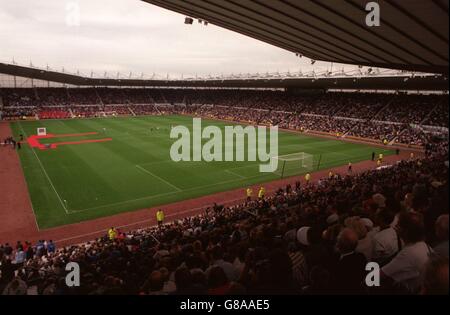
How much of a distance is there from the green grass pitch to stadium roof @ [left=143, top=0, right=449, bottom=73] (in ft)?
43.7

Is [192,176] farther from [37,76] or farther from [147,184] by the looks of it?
[37,76]

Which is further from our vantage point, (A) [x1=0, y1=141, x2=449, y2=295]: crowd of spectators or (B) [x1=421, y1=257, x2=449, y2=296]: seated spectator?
(A) [x1=0, y1=141, x2=449, y2=295]: crowd of spectators

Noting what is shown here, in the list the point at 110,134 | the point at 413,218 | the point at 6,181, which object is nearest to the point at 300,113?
the point at 110,134

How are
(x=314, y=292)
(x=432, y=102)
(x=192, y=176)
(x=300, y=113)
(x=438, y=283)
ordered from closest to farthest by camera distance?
(x=438, y=283)
(x=314, y=292)
(x=192, y=176)
(x=432, y=102)
(x=300, y=113)

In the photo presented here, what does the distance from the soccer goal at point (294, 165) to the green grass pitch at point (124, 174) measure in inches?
23.8

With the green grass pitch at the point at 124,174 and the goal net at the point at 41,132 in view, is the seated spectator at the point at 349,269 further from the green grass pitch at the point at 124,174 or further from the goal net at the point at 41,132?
the goal net at the point at 41,132

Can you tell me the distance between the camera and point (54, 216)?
68.2 ft

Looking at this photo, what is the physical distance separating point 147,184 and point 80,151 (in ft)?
51.1

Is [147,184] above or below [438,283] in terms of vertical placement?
below

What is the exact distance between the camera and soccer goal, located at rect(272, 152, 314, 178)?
31255 millimetres

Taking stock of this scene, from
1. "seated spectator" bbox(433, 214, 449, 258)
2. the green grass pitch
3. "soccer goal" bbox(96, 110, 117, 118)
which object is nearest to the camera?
"seated spectator" bbox(433, 214, 449, 258)

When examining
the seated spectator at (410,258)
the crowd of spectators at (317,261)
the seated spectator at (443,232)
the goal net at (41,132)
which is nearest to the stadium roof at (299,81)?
the goal net at (41,132)

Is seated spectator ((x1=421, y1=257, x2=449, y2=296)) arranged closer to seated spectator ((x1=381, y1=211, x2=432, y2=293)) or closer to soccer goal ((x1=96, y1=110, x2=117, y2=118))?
seated spectator ((x1=381, y1=211, x2=432, y2=293))

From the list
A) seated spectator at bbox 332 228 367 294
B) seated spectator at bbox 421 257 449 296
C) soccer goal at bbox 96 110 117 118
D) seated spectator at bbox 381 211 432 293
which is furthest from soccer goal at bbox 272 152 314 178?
soccer goal at bbox 96 110 117 118
